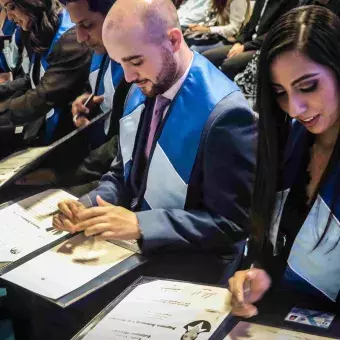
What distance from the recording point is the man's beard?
1.47 metres

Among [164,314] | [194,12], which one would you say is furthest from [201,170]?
[194,12]

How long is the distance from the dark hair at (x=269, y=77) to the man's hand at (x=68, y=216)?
0.41 meters

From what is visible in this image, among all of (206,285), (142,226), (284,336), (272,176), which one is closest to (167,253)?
(142,226)

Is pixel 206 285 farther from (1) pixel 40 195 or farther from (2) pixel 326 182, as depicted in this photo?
(1) pixel 40 195

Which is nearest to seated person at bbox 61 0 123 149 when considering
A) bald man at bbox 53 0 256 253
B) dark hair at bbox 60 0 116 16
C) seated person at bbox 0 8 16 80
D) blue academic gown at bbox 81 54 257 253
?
dark hair at bbox 60 0 116 16

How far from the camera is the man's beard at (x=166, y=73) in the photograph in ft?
4.83

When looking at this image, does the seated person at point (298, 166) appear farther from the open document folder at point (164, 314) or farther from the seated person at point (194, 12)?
the seated person at point (194, 12)

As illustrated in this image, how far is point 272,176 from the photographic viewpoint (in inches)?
46.9

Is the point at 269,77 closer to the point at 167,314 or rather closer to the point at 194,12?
the point at 167,314

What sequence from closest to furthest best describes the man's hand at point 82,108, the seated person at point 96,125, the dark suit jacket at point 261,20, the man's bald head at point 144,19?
1. the man's bald head at point 144,19
2. the seated person at point 96,125
3. the man's hand at point 82,108
4. the dark suit jacket at point 261,20

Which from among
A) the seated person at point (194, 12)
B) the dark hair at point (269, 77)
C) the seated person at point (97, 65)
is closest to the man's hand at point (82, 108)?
the seated person at point (97, 65)

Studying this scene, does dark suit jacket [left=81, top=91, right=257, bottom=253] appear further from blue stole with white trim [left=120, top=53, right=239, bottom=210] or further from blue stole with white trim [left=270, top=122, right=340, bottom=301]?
blue stole with white trim [left=270, top=122, right=340, bottom=301]

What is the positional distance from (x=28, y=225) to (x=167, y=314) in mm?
531

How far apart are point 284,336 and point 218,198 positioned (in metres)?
0.46
